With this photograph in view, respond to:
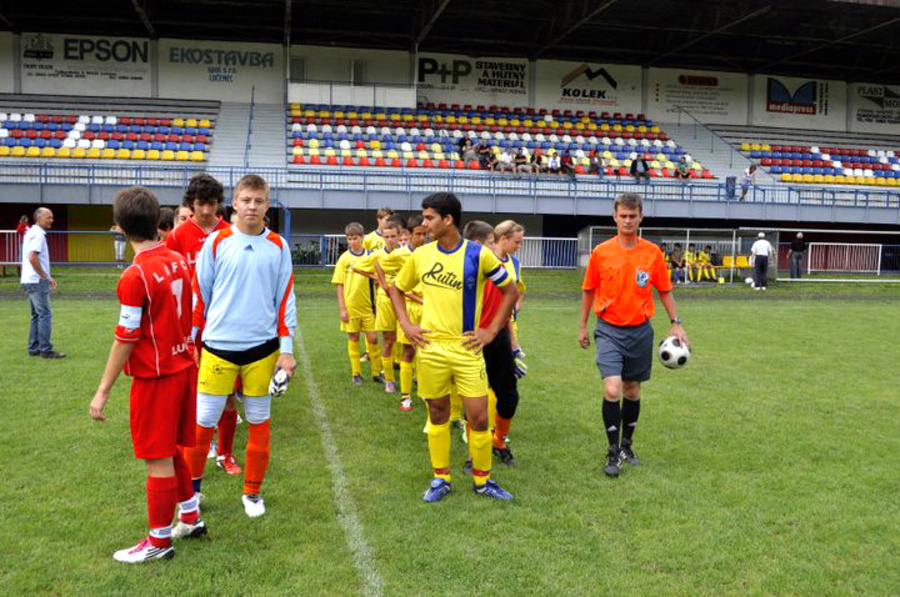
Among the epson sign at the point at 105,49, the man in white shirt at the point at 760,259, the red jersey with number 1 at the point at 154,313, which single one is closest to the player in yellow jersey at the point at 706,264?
the man in white shirt at the point at 760,259

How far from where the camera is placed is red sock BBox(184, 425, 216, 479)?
470 centimetres

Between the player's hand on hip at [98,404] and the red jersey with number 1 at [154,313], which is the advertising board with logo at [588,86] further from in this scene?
the player's hand on hip at [98,404]

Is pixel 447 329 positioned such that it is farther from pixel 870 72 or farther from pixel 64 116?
pixel 870 72

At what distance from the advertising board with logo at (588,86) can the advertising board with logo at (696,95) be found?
1102 millimetres

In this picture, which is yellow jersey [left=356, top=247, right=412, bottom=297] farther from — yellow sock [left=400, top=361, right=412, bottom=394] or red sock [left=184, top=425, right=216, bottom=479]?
red sock [left=184, top=425, right=216, bottom=479]

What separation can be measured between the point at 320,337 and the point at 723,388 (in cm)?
660

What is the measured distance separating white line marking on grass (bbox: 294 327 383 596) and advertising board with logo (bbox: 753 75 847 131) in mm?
38716

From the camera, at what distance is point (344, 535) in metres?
4.46

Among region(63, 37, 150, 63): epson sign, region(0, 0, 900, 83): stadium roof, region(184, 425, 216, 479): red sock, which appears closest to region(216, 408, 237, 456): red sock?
region(184, 425, 216, 479): red sock

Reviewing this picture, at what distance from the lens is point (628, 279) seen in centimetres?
577

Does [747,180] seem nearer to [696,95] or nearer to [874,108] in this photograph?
[696,95]

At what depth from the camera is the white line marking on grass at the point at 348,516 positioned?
393 cm

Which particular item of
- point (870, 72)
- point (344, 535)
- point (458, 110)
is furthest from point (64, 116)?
point (870, 72)

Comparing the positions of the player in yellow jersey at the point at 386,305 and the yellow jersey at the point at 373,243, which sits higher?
the yellow jersey at the point at 373,243
